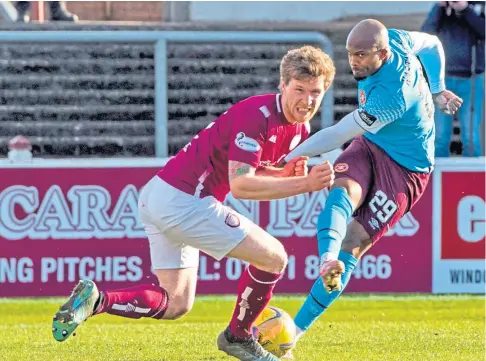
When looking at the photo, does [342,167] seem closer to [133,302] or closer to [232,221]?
[232,221]

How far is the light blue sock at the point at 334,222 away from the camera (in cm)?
744

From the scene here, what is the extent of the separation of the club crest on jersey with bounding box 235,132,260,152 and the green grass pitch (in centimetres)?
160

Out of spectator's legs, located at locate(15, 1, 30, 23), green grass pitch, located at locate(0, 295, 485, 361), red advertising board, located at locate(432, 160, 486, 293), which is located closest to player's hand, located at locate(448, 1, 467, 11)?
red advertising board, located at locate(432, 160, 486, 293)

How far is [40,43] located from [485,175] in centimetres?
465

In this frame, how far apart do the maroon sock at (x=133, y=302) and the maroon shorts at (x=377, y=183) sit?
5.14 feet

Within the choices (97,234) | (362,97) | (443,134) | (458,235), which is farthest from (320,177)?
(443,134)

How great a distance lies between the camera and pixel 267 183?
22.7 ft

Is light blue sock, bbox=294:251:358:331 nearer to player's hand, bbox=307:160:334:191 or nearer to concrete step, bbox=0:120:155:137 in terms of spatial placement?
player's hand, bbox=307:160:334:191

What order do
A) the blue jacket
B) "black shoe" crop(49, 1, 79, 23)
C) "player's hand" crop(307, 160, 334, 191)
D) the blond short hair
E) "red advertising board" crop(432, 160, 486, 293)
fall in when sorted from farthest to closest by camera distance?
"black shoe" crop(49, 1, 79, 23), the blue jacket, "red advertising board" crop(432, 160, 486, 293), the blond short hair, "player's hand" crop(307, 160, 334, 191)

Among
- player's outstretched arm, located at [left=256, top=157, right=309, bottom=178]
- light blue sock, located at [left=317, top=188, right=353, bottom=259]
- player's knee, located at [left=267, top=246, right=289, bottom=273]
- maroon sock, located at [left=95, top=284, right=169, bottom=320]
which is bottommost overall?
maroon sock, located at [left=95, top=284, right=169, bottom=320]

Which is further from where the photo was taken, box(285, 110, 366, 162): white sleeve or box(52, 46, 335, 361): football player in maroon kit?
box(285, 110, 366, 162): white sleeve

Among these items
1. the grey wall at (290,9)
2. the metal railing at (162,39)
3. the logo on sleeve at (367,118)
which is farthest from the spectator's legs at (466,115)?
the logo on sleeve at (367,118)

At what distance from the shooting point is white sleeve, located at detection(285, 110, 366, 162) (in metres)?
7.73

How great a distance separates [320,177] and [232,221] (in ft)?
1.95
